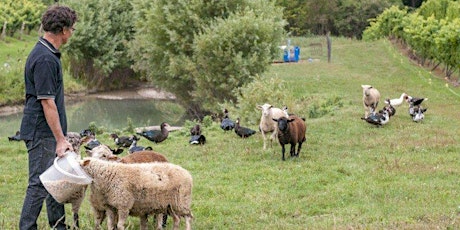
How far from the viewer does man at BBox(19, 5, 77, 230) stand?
7.70 metres

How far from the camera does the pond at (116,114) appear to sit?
32.4 m

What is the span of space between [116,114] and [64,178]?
1161 inches

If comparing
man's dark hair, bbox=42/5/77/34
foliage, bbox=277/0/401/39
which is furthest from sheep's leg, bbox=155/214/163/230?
foliage, bbox=277/0/401/39

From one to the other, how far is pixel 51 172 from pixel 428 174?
7.74 metres

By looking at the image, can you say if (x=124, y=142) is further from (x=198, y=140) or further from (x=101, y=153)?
(x=101, y=153)

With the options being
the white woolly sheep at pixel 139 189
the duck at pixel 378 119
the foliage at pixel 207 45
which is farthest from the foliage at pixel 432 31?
the white woolly sheep at pixel 139 189

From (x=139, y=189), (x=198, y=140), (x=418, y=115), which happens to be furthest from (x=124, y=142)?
(x=139, y=189)

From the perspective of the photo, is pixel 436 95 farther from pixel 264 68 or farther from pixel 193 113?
pixel 193 113

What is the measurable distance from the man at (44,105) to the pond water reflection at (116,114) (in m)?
21.7

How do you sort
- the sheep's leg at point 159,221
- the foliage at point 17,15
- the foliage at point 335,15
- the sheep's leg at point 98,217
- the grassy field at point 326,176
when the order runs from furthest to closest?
the foliage at point 335,15 → the foliage at point 17,15 → the grassy field at point 326,176 → the sheep's leg at point 159,221 → the sheep's leg at point 98,217

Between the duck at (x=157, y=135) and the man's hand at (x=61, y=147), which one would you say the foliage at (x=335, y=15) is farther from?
the man's hand at (x=61, y=147)

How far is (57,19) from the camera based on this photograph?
7789 millimetres

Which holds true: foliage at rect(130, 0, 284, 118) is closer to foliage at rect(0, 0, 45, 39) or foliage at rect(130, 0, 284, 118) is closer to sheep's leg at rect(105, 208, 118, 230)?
sheep's leg at rect(105, 208, 118, 230)

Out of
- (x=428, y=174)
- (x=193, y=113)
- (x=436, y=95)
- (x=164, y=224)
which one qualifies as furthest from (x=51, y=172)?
(x=193, y=113)
